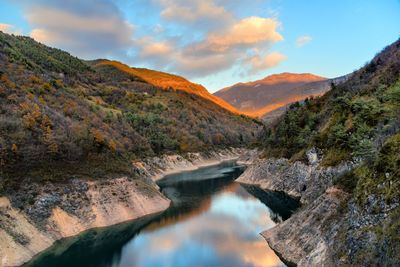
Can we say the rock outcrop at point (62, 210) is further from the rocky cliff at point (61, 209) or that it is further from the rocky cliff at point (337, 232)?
the rocky cliff at point (337, 232)

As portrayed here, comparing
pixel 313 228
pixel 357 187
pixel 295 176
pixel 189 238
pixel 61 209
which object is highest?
pixel 61 209

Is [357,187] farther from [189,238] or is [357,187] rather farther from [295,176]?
[295,176]

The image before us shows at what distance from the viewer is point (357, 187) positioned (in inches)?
1121

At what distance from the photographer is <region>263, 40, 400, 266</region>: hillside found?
22625 mm

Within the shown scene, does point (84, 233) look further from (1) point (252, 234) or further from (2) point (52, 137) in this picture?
(1) point (252, 234)

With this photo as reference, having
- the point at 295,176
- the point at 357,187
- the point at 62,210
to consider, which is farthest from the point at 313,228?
the point at 295,176

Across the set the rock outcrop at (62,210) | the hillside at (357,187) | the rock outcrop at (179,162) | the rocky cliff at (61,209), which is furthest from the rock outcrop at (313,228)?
the rock outcrop at (179,162)

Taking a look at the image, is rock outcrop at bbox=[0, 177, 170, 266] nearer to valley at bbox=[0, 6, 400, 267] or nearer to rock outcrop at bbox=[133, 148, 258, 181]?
valley at bbox=[0, 6, 400, 267]

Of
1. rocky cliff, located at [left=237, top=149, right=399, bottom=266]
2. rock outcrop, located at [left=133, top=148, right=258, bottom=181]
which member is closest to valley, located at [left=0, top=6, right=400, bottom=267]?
rocky cliff, located at [left=237, top=149, right=399, bottom=266]

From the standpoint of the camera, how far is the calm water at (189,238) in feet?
122

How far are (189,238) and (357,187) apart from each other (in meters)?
23.5

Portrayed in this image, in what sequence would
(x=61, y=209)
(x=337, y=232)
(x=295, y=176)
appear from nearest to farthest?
(x=337, y=232) < (x=61, y=209) < (x=295, y=176)

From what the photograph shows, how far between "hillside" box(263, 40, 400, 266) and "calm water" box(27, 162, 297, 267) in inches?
166

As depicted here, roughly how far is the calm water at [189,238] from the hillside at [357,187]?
422cm
